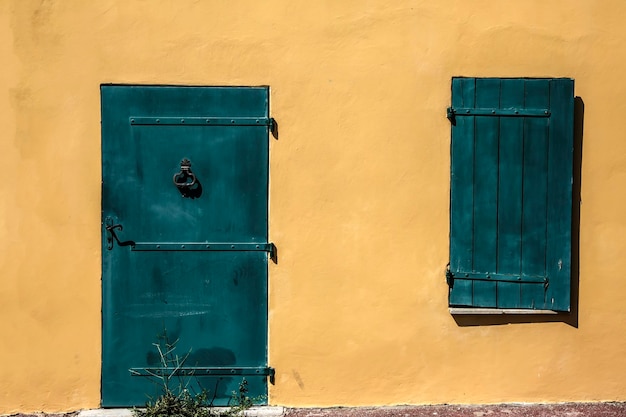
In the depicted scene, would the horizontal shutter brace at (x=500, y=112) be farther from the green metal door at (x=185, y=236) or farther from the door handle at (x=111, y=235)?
the door handle at (x=111, y=235)

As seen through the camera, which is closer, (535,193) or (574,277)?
(535,193)

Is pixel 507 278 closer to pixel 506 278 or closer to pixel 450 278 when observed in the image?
pixel 506 278

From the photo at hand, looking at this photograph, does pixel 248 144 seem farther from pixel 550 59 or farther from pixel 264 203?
pixel 550 59

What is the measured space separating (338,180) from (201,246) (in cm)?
94

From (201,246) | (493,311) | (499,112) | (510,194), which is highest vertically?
(499,112)

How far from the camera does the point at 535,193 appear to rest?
15.9 ft

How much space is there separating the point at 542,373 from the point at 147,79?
309 centimetres

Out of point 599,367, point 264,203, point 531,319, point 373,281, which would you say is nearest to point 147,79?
point 264,203

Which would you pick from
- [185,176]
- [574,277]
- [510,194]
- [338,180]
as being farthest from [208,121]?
[574,277]

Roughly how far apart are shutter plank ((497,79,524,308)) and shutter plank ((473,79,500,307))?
0.04 metres

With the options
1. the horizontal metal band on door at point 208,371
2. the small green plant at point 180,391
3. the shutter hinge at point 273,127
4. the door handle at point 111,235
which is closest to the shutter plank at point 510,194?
the shutter hinge at point 273,127

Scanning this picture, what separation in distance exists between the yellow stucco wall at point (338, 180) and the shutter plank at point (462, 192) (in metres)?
0.06

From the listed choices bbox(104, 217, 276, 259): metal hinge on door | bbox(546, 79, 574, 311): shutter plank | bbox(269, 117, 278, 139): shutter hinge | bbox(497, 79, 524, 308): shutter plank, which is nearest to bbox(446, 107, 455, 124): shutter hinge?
bbox(497, 79, 524, 308): shutter plank

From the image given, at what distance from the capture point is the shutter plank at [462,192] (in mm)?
4812
